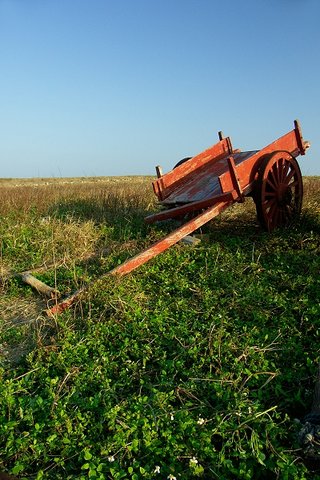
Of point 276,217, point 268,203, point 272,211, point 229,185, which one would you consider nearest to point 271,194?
point 268,203

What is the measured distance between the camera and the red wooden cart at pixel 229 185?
5.73 metres

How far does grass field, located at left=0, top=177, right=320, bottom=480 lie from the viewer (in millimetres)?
Result: 2627

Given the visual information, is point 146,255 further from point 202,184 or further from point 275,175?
point 275,175

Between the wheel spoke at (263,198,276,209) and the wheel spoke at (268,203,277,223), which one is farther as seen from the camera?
the wheel spoke at (268,203,277,223)

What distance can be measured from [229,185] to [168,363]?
121 inches

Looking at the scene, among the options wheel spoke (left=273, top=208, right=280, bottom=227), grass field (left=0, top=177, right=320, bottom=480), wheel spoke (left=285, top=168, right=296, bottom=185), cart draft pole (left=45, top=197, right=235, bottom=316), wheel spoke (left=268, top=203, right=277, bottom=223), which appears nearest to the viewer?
grass field (left=0, top=177, right=320, bottom=480)

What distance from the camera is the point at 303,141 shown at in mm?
7004

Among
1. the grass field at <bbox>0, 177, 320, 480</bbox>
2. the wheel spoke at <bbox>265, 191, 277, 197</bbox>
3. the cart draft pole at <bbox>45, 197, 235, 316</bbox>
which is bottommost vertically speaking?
the grass field at <bbox>0, 177, 320, 480</bbox>

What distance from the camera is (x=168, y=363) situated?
3.44m

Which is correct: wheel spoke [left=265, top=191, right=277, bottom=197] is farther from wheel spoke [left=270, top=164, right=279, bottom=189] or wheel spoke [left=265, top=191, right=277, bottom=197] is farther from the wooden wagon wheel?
wheel spoke [left=270, top=164, right=279, bottom=189]

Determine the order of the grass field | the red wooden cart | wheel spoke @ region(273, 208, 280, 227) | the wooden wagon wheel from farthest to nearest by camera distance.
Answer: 1. wheel spoke @ region(273, 208, 280, 227)
2. the wooden wagon wheel
3. the red wooden cart
4. the grass field

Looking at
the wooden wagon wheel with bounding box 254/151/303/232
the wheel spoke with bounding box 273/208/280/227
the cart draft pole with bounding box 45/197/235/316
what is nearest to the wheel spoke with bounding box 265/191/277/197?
the wooden wagon wheel with bounding box 254/151/303/232

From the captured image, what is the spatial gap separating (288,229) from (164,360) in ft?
12.0

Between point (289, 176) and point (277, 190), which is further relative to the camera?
point (289, 176)
